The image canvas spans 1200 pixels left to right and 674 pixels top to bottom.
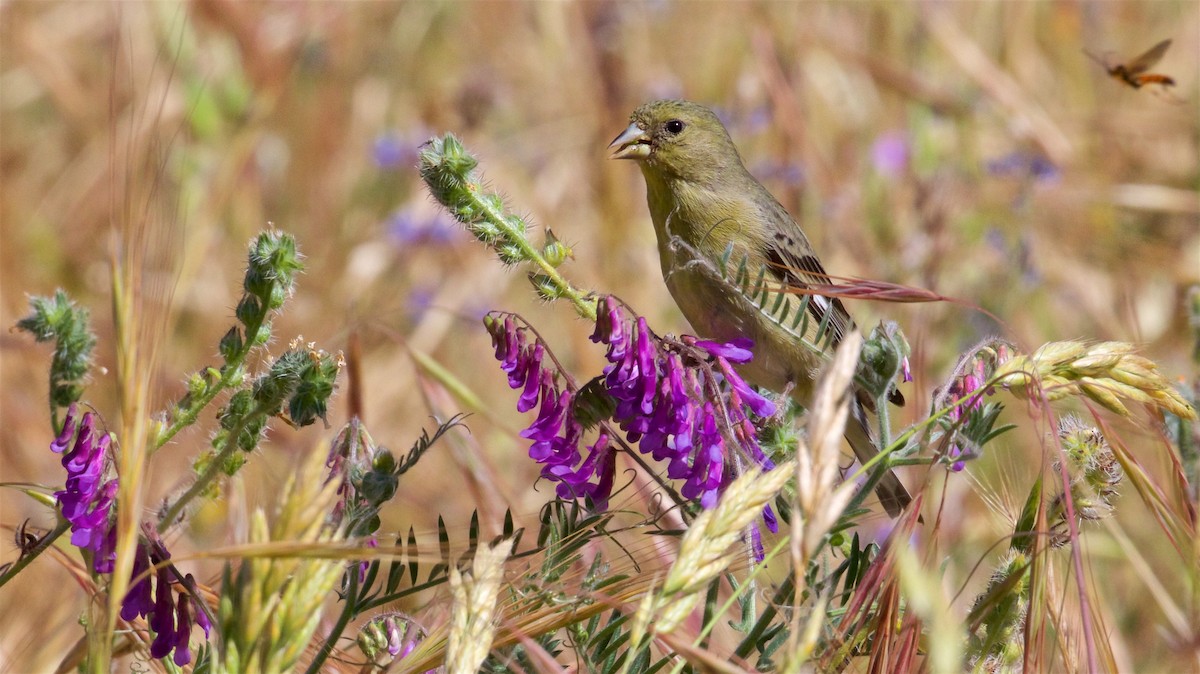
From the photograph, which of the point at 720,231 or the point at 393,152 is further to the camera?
the point at 393,152

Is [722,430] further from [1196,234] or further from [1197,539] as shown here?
[1196,234]

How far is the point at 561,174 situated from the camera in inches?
224

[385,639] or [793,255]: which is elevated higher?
[793,255]

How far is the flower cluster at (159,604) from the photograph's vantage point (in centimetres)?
153

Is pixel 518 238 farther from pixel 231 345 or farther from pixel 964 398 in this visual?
pixel 964 398

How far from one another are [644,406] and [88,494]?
70 cm

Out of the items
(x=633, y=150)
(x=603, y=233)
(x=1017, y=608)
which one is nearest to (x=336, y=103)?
(x=603, y=233)

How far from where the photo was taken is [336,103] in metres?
6.03

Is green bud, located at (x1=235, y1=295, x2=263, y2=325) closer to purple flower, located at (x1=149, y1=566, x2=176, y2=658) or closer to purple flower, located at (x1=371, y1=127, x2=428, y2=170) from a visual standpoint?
purple flower, located at (x1=149, y1=566, x2=176, y2=658)

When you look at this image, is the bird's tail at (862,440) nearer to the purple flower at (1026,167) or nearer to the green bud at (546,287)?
the green bud at (546,287)

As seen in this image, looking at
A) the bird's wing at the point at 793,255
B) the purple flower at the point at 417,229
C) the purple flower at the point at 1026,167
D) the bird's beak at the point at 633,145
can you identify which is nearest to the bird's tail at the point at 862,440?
the bird's wing at the point at 793,255

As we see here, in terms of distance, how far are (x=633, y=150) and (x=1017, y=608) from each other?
87.3 inches

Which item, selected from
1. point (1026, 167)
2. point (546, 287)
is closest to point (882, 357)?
point (546, 287)

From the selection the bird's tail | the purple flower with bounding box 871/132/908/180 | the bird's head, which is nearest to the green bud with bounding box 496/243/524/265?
the bird's tail
